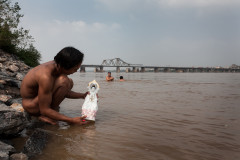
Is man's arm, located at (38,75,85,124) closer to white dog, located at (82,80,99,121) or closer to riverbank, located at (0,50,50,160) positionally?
riverbank, located at (0,50,50,160)

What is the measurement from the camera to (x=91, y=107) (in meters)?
3.20

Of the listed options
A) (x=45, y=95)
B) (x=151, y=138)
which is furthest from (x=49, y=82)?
(x=151, y=138)

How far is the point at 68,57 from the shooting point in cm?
240

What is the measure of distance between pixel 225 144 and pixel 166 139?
27.8 inches

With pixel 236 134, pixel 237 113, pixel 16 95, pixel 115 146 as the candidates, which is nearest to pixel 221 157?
pixel 236 134

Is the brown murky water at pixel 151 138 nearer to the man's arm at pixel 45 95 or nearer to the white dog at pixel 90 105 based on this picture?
the white dog at pixel 90 105

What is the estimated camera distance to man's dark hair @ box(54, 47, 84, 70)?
2408mm

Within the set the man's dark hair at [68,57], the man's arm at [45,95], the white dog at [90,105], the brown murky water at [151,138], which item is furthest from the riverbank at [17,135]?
the man's dark hair at [68,57]

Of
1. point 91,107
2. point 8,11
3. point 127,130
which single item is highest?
point 8,11

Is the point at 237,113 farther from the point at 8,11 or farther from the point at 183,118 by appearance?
the point at 8,11

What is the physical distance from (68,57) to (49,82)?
387 mm

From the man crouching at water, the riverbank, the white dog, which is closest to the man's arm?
the man crouching at water

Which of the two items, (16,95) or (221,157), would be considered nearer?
(221,157)

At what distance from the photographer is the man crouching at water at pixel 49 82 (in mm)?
2367
